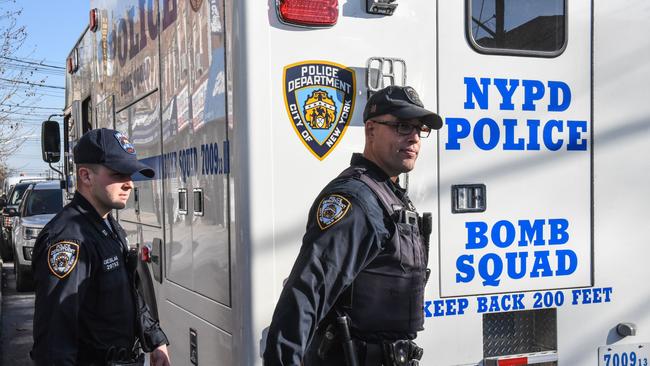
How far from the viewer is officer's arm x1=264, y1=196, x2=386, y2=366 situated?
1.97 m

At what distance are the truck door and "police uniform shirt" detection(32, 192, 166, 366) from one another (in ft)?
4.00

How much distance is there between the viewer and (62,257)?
2.34 meters

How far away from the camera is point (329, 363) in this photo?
7.32ft

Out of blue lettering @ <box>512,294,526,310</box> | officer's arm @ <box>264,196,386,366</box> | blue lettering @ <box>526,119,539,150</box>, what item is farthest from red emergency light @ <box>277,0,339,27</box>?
blue lettering @ <box>512,294,526,310</box>

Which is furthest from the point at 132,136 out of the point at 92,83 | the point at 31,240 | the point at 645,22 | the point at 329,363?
the point at 31,240

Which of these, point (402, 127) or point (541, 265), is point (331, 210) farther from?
point (541, 265)

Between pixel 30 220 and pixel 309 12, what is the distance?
33.6 ft

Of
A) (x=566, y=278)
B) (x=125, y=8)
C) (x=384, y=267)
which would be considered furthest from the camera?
(x=125, y=8)

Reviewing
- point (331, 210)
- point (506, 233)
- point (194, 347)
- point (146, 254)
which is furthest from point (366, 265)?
point (146, 254)

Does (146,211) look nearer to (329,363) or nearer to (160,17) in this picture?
(160,17)

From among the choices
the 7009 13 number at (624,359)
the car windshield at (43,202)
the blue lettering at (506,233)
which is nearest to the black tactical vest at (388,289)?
the blue lettering at (506,233)

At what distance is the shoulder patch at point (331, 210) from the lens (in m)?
2.11

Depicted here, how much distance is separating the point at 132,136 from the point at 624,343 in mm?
2928

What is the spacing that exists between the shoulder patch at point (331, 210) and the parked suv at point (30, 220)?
907cm
